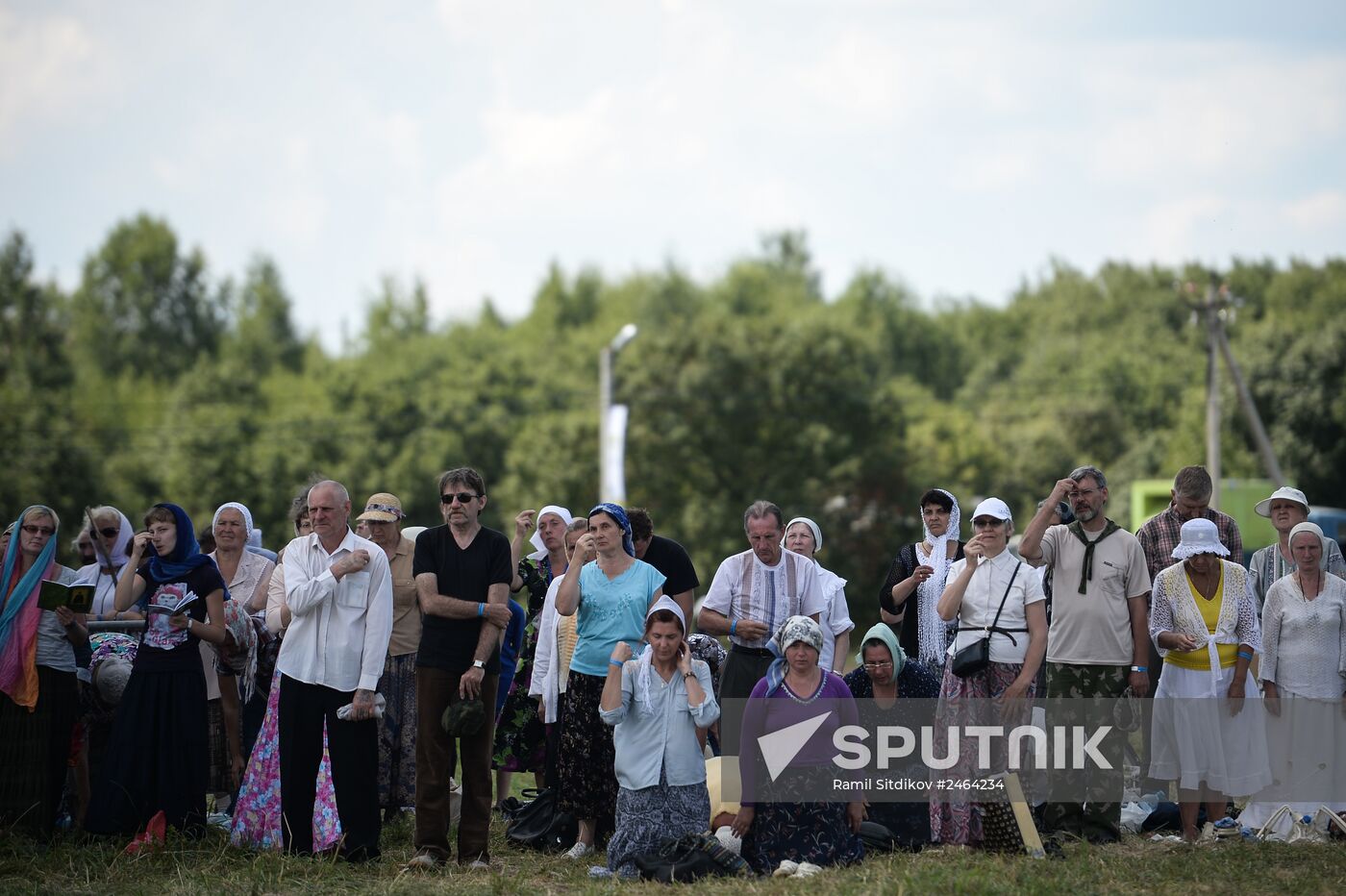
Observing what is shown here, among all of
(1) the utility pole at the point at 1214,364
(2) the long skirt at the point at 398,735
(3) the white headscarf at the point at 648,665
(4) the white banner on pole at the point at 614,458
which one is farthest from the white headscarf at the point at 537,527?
(1) the utility pole at the point at 1214,364

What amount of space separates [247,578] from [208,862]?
1.91 m

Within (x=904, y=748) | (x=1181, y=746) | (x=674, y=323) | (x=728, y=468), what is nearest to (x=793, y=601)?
(x=904, y=748)

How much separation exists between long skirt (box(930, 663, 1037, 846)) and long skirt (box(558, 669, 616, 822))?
1.69m

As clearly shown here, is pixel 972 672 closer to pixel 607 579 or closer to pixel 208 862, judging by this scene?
pixel 607 579

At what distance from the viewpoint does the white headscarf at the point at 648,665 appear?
22.1 ft

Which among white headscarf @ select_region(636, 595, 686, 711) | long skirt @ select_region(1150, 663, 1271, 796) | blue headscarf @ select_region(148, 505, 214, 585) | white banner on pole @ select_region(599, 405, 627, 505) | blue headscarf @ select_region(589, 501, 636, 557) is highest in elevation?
white banner on pole @ select_region(599, 405, 627, 505)

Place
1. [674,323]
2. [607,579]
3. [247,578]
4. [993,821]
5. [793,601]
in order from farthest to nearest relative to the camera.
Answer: [674,323]
[247,578]
[793,601]
[607,579]
[993,821]

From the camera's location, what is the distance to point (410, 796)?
7.88 m

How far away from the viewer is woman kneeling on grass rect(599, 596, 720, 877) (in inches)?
263

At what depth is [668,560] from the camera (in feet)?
24.8

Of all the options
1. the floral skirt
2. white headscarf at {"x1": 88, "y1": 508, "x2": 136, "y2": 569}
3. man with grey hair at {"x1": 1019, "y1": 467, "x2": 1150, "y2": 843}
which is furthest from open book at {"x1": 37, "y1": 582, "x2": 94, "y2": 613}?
man with grey hair at {"x1": 1019, "y1": 467, "x2": 1150, "y2": 843}

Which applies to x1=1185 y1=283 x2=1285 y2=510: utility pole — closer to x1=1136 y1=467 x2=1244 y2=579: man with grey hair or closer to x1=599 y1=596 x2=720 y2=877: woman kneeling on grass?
x1=1136 y1=467 x2=1244 y2=579: man with grey hair

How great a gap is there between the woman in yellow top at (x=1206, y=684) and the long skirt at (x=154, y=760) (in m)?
5.10

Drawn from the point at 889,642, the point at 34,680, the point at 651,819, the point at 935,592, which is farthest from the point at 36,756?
the point at 935,592
